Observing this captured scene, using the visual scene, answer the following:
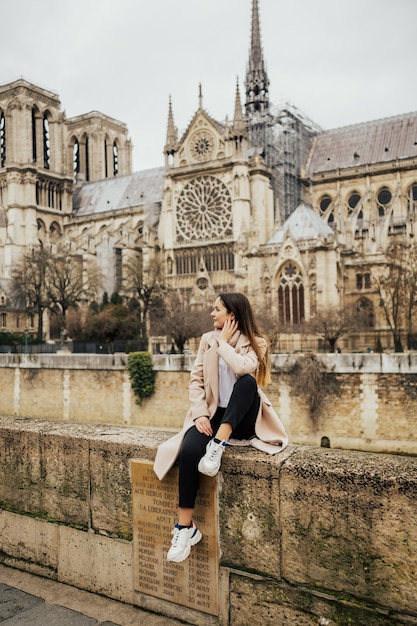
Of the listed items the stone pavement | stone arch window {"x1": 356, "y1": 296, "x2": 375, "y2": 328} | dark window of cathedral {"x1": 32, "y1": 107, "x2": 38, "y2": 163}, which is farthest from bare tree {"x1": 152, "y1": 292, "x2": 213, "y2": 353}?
dark window of cathedral {"x1": 32, "y1": 107, "x2": 38, "y2": 163}

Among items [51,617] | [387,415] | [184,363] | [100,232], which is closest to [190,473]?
[51,617]

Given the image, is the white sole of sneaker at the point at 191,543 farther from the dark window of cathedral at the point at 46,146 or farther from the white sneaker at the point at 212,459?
the dark window of cathedral at the point at 46,146

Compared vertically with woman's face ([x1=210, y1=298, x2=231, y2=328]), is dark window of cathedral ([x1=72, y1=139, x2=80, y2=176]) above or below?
Result: above

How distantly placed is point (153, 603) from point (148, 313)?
129 feet

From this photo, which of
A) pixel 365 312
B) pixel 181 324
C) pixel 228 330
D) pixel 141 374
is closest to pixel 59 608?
pixel 228 330

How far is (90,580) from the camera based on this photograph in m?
3.87

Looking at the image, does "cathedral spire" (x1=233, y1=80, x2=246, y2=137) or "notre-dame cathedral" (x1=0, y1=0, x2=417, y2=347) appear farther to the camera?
"cathedral spire" (x1=233, y1=80, x2=246, y2=137)

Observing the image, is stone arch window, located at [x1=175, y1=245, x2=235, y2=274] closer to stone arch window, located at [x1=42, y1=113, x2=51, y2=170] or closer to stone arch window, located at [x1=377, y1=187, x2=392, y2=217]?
stone arch window, located at [x1=377, y1=187, x2=392, y2=217]

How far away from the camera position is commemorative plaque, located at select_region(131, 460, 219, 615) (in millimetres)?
3408

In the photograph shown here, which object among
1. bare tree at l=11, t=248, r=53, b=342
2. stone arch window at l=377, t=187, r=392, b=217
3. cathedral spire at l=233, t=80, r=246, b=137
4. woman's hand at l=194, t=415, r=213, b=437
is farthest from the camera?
stone arch window at l=377, t=187, r=392, b=217

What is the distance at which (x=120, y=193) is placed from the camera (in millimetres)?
62688

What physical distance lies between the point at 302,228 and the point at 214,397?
120ft

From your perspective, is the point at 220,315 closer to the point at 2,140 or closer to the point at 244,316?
the point at 244,316

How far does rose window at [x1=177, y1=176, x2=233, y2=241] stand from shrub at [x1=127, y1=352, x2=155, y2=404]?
2289 centimetres
